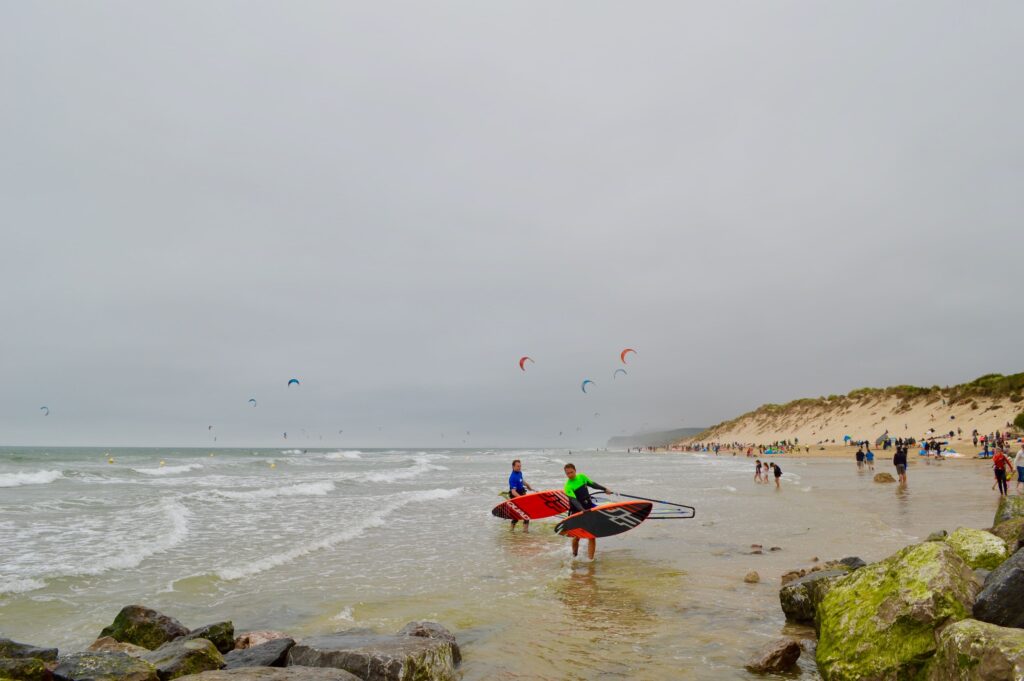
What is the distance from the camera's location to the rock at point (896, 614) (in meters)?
4.62

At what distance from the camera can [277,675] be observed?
14.9 feet

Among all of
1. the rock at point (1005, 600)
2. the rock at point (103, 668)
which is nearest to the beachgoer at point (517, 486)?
the rock at point (103, 668)

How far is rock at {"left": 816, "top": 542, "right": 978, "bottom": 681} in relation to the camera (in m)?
4.62

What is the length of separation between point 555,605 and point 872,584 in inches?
166

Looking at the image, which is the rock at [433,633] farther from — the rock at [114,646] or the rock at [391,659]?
the rock at [114,646]

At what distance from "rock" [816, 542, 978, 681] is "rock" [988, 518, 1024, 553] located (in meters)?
2.51

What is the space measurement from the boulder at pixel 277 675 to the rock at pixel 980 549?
21.2ft

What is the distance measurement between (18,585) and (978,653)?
12665 millimetres

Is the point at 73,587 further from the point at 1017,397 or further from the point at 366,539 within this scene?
the point at 1017,397

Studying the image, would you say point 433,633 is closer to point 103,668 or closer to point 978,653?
point 103,668

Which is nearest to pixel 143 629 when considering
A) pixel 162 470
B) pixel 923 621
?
pixel 923 621

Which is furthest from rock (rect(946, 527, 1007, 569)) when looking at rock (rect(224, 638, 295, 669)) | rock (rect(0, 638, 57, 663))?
rock (rect(0, 638, 57, 663))

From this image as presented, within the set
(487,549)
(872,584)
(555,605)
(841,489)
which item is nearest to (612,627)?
(555,605)

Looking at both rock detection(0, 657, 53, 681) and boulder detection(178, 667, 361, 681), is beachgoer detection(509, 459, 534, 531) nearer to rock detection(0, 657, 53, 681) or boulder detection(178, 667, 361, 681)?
boulder detection(178, 667, 361, 681)
